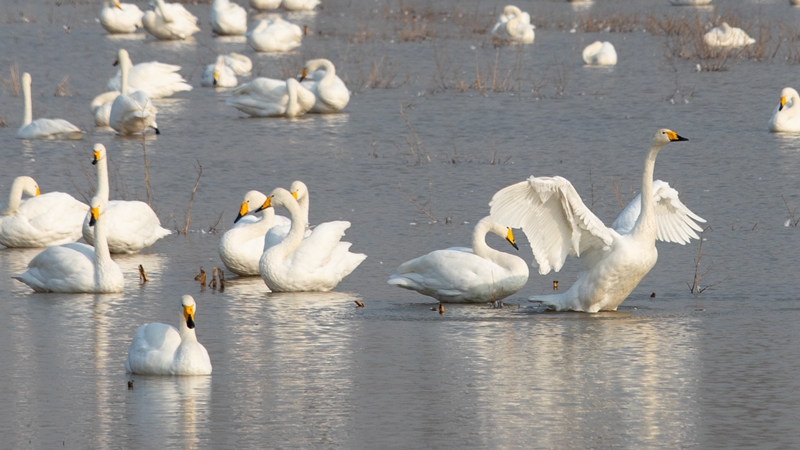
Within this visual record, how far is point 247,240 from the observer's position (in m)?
10.8

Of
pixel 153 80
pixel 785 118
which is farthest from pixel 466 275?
pixel 153 80

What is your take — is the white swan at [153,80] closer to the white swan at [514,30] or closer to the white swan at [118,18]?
the white swan at [514,30]

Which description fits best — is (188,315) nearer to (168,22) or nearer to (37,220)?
(37,220)

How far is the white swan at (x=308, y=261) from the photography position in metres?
10.1

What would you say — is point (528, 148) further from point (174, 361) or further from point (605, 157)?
point (174, 361)

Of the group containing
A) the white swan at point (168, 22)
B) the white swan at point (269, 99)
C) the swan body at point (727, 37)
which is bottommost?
the white swan at point (269, 99)

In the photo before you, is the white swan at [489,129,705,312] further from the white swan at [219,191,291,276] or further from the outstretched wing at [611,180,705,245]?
the white swan at [219,191,291,276]

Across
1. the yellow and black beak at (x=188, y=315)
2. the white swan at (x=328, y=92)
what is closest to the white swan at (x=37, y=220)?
the yellow and black beak at (x=188, y=315)

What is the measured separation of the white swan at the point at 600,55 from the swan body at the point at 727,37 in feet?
5.85

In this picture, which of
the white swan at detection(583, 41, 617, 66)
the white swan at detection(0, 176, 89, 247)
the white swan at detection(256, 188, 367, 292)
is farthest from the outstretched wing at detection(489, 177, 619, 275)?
the white swan at detection(583, 41, 617, 66)

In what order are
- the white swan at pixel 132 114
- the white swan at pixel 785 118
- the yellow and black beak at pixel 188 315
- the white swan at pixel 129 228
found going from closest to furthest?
the yellow and black beak at pixel 188 315, the white swan at pixel 129 228, the white swan at pixel 785 118, the white swan at pixel 132 114

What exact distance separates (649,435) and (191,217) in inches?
287

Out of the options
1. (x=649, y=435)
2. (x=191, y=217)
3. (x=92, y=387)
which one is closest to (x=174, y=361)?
(x=92, y=387)

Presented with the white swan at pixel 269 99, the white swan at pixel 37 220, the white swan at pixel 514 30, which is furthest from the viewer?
the white swan at pixel 514 30
